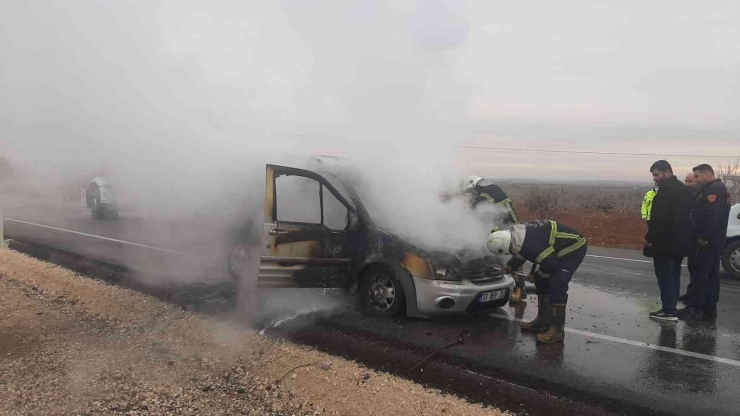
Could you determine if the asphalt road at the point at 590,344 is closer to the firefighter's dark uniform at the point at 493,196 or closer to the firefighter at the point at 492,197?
the firefighter at the point at 492,197

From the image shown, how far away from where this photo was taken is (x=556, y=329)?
4.82 m

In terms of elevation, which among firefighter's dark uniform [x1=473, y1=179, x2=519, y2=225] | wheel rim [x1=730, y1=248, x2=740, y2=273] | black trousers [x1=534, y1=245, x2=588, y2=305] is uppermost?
firefighter's dark uniform [x1=473, y1=179, x2=519, y2=225]

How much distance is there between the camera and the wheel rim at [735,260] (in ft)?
27.6

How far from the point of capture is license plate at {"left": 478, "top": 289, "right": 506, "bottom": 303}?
513cm

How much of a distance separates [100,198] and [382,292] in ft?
36.7

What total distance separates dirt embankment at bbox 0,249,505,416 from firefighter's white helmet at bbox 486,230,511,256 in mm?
1718

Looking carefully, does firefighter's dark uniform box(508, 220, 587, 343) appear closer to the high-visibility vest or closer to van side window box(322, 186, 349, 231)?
→ the high-visibility vest

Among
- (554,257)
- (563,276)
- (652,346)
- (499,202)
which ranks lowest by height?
(652,346)

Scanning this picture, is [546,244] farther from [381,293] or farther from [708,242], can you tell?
[708,242]

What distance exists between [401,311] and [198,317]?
7.22ft

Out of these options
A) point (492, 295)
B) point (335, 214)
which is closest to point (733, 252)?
point (492, 295)

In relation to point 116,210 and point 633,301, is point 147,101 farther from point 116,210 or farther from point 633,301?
point 633,301

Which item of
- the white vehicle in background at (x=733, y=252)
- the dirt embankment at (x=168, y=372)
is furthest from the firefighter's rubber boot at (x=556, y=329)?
the white vehicle in background at (x=733, y=252)

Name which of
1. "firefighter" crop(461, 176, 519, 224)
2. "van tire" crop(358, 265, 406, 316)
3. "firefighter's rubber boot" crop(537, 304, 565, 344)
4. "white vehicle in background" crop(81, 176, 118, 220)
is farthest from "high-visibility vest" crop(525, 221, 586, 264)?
"white vehicle in background" crop(81, 176, 118, 220)
